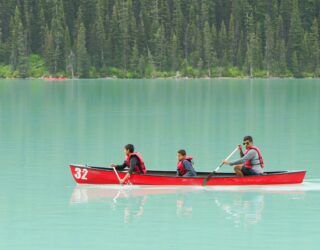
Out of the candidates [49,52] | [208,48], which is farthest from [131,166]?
[208,48]

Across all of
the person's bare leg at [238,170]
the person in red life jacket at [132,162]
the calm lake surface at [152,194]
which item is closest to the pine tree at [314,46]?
the calm lake surface at [152,194]

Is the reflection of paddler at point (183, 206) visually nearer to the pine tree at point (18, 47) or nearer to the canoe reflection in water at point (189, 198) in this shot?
the canoe reflection in water at point (189, 198)

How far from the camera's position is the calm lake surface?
22.7 meters

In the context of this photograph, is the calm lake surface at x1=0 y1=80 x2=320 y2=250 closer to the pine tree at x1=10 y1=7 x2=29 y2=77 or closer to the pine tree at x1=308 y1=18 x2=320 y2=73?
the pine tree at x1=10 y1=7 x2=29 y2=77

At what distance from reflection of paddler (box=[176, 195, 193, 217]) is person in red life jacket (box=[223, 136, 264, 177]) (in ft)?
6.25

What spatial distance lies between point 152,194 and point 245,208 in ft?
11.1

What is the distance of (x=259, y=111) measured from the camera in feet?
223

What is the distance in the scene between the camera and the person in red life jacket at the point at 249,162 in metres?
29.0

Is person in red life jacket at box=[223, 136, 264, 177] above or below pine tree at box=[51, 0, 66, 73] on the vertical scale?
below

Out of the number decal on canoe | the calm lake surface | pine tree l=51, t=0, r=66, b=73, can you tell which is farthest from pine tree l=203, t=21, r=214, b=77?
the number decal on canoe

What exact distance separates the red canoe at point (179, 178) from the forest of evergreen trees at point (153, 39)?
145951 millimetres

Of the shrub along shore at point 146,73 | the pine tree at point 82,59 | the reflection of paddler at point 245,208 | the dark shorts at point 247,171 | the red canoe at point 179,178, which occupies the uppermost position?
the pine tree at point 82,59

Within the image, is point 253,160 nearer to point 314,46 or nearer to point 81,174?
point 81,174

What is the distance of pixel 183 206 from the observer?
88.2 ft
